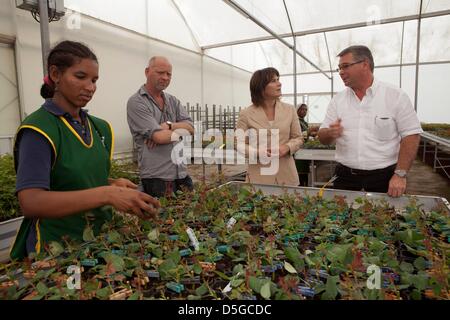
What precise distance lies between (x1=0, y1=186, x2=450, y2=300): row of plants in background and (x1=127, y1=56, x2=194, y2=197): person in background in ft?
2.36

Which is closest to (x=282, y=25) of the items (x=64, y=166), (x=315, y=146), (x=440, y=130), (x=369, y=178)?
(x=315, y=146)

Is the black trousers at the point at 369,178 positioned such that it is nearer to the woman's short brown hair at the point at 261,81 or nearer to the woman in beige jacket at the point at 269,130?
the woman in beige jacket at the point at 269,130

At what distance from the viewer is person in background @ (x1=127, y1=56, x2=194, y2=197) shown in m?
2.03

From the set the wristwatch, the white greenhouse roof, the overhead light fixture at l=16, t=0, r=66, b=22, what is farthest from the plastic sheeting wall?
the wristwatch

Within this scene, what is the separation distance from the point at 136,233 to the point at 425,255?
886 mm

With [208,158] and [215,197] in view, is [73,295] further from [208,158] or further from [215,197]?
[208,158]

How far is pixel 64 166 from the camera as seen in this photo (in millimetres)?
1061

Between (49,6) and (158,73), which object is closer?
(158,73)

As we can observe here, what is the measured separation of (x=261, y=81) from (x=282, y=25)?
5523 millimetres

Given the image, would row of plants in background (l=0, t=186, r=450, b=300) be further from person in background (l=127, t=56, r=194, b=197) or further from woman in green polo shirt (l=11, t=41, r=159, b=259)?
person in background (l=127, t=56, r=194, b=197)

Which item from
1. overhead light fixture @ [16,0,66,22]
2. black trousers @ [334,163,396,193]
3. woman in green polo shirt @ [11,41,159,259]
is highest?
overhead light fixture @ [16,0,66,22]

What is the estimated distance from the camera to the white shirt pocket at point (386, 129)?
1.94m

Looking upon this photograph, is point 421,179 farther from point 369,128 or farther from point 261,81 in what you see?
point 261,81
